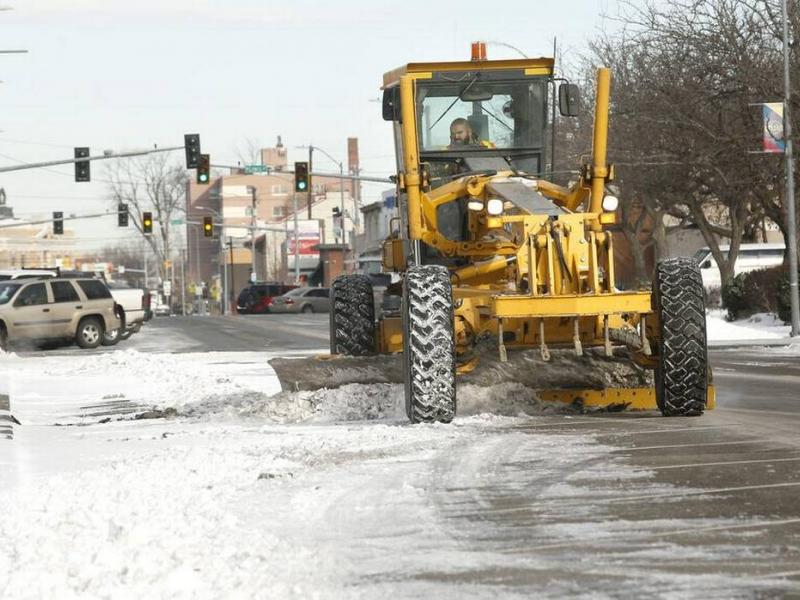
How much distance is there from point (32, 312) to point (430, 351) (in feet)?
80.7

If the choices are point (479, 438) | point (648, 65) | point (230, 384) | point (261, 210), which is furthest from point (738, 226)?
Result: point (261, 210)

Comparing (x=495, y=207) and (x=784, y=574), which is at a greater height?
(x=495, y=207)

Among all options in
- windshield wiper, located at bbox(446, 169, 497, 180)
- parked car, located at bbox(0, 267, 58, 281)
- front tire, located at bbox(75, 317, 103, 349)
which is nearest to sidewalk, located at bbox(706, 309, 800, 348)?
front tire, located at bbox(75, 317, 103, 349)

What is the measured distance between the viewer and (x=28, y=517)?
23.5 ft

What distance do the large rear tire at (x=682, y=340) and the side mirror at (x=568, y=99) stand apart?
Answer: 207cm

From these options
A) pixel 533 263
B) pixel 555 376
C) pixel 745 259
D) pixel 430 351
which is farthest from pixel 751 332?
pixel 430 351

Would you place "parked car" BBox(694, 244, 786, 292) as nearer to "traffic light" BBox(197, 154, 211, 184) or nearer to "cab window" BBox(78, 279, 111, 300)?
"traffic light" BBox(197, 154, 211, 184)

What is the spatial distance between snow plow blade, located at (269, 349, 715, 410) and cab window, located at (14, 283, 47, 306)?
73.1 ft

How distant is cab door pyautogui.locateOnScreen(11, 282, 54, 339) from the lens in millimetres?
33875

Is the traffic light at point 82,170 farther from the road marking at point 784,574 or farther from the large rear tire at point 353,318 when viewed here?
the road marking at point 784,574

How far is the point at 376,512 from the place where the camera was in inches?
289

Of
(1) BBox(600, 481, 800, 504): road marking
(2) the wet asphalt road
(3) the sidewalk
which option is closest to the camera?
(2) the wet asphalt road

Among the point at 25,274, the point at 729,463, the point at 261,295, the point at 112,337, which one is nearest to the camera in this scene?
the point at 729,463

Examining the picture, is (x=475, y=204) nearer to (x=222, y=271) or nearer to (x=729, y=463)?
(x=729, y=463)
